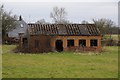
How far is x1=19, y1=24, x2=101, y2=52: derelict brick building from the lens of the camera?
44.5 meters

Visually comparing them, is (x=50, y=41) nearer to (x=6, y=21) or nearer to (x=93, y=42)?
(x=93, y=42)

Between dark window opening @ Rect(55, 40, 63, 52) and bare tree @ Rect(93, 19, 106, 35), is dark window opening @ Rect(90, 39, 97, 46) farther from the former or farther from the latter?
bare tree @ Rect(93, 19, 106, 35)

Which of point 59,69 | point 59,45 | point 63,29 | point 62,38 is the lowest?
point 59,69

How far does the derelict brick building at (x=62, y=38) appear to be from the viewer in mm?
44531

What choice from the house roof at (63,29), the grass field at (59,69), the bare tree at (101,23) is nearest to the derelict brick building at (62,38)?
the house roof at (63,29)

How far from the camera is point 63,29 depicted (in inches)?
1839

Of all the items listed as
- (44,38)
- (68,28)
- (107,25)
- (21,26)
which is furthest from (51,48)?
(21,26)

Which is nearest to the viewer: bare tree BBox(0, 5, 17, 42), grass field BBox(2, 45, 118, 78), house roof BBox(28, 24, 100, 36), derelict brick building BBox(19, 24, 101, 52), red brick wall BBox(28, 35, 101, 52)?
grass field BBox(2, 45, 118, 78)

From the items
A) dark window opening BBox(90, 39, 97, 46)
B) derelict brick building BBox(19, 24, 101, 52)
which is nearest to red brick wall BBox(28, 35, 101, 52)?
derelict brick building BBox(19, 24, 101, 52)

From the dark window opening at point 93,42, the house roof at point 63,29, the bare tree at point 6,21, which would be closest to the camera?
the house roof at point 63,29

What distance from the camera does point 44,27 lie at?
4662cm

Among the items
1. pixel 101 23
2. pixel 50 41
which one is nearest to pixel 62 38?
pixel 50 41

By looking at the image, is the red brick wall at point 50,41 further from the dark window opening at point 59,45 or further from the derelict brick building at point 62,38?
the dark window opening at point 59,45

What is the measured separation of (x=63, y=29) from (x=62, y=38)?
1991mm
